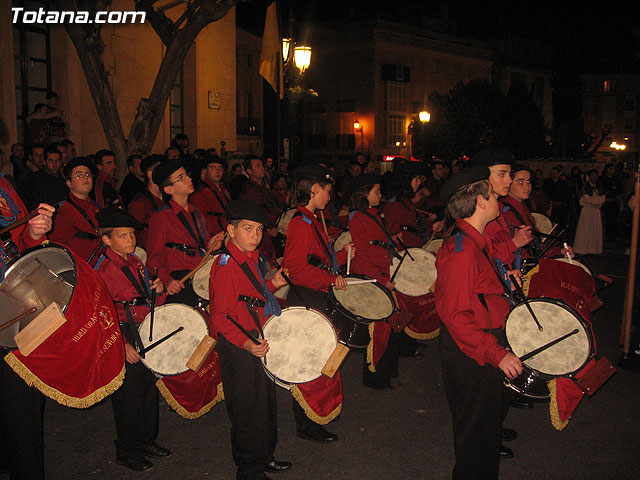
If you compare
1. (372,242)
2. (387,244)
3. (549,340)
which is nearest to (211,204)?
(372,242)

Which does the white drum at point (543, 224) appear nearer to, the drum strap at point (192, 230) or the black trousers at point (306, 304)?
the black trousers at point (306, 304)

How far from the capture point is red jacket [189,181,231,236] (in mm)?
7652

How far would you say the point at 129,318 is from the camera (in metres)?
4.14

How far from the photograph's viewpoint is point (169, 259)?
525 cm

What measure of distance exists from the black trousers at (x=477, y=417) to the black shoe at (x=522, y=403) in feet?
6.93

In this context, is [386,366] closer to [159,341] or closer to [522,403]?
[522,403]

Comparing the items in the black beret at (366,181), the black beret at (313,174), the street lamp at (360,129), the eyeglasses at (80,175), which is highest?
the street lamp at (360,129)

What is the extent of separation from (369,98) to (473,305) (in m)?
42.1

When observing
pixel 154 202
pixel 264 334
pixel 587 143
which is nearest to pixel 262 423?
pixel 264 334

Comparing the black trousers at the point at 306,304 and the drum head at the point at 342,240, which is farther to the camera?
the drum head at the point at 342,240

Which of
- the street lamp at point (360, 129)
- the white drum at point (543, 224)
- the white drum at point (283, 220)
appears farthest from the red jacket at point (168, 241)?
the street lamp at point (360, 129)

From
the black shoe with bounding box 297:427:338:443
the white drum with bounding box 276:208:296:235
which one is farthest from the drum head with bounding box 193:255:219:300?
the white drum with bounding box 276:208:296:235

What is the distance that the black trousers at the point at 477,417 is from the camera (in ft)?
11.2

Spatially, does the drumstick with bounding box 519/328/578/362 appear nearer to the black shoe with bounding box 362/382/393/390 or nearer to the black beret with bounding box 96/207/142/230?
the black shoe with bounding box 362/382/393/390
